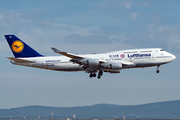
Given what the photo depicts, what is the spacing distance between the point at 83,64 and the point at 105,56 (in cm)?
583

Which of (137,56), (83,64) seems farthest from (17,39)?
(137,56)

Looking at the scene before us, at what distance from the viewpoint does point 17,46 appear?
241ft

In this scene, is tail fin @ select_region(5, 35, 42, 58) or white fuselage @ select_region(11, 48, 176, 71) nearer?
white fuselage @ select_region(11, 48, 176, 71)

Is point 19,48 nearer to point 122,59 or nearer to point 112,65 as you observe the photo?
point 112,65

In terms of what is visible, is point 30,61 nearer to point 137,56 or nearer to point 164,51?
point 137,56

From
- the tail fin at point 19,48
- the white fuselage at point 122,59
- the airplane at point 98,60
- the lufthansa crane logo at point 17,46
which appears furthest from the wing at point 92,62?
the lufthansa crane logo at point 17,46

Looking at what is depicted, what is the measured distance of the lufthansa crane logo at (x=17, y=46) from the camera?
239ft

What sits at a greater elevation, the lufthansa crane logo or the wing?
the lufthansa crane logo

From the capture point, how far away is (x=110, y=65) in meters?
65.6

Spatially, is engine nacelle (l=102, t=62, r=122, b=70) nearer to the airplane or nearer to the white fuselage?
the airplane

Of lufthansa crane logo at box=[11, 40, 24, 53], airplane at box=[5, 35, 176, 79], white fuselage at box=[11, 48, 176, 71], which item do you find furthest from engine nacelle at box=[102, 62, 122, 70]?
lufthansa crane logo at box=[11, 40, 24, 53]

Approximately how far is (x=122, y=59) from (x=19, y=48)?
26570 mm

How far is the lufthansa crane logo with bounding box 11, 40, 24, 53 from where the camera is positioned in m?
73.0

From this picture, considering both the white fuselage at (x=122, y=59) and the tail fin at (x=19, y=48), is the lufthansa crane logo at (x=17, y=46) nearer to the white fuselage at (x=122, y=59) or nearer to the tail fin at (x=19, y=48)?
the tail fin at (x=19, y=48)
